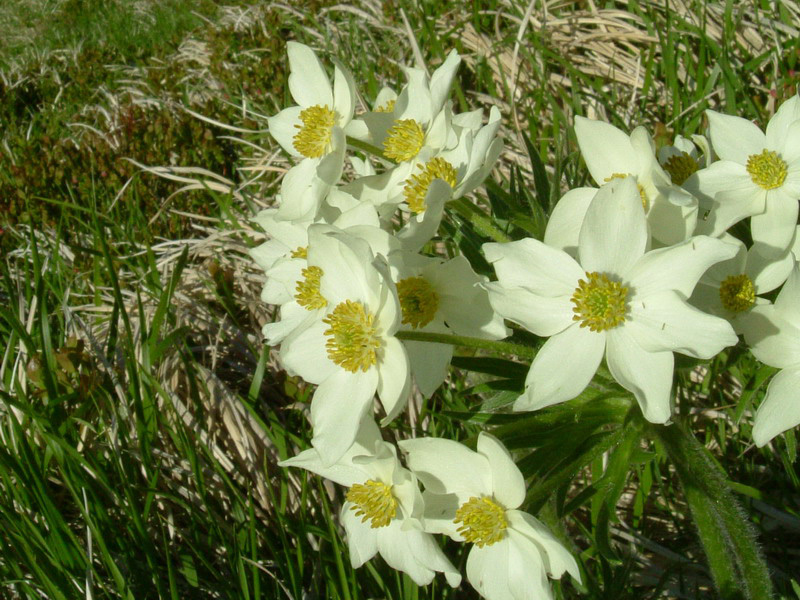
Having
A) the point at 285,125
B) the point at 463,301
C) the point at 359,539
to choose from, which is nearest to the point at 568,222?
the point at 463,301

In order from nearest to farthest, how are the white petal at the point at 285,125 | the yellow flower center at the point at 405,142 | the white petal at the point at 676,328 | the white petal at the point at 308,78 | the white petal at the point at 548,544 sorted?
the white petal at the point at 676,328 → the white petal at the point at 548,544 → the yellow flower center at the point at 405,142 → the white petal at the point at 308,78 → the white petal at the point at 285,125

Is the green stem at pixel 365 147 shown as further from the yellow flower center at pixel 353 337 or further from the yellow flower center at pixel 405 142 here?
the yellow flower center at pixel 353 337

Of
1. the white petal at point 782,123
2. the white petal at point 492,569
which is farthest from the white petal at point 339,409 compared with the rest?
the white petal at point 782,123

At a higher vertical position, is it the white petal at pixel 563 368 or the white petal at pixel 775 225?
the white petal at pixel 775 225

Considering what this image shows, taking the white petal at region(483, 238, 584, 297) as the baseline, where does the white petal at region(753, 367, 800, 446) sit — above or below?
below

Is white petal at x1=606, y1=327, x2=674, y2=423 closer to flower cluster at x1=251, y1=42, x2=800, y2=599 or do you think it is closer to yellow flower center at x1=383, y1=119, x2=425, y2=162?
flower cluster at x1=251, y1=42, x2=800, y2=599

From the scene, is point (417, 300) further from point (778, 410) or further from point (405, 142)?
Result: point (778, 410)

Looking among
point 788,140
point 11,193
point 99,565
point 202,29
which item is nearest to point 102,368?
point 99,565

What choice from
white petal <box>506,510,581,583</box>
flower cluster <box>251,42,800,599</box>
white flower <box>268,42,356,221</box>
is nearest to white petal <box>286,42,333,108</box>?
white flower <box>268,42,356,221</box>
